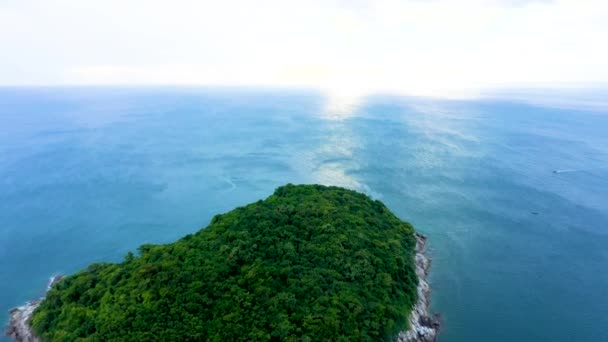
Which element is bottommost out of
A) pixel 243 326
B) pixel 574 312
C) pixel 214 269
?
pixel 574 312

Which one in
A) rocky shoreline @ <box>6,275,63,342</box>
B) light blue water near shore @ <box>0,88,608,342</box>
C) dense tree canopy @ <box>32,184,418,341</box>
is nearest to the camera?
dense tree canopy @ <box>32,184,418,341</box>

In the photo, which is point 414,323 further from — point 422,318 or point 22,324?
point 22,324

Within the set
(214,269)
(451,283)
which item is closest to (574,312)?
(451,283)

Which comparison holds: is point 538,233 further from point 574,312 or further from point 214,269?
point 214,269

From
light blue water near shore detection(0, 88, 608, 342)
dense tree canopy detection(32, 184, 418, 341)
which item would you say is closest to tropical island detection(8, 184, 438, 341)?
dense tree canopy detection(32, 184, 418, 341)

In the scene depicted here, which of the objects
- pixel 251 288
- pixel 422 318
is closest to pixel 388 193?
pixel 422 318

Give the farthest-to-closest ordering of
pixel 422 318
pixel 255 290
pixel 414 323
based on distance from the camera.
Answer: pixel 422 318 < pixel 414 323 < pixel 255 290

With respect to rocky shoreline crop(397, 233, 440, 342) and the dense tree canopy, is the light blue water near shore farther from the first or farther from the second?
the dense tree canopy
